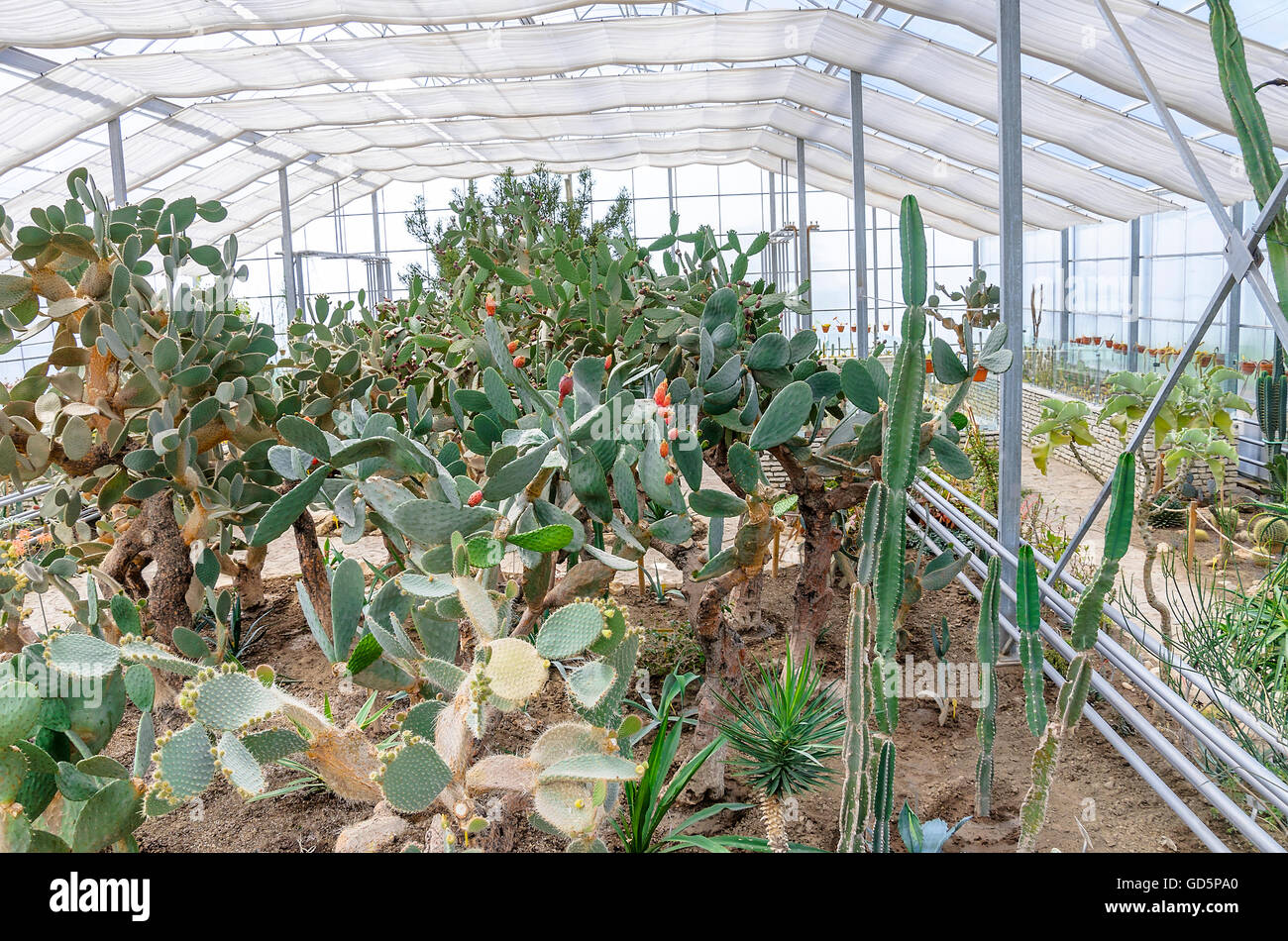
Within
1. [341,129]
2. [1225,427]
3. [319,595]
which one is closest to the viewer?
[319,595]

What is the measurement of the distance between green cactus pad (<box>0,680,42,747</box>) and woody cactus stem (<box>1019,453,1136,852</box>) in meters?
1.31

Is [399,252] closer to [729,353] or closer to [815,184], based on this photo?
[815,184]

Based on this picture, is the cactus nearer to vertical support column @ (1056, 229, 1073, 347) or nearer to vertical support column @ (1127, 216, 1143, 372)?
vertical support column @ (1127, 216, 1143, 372)

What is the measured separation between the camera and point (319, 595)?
2707 mm

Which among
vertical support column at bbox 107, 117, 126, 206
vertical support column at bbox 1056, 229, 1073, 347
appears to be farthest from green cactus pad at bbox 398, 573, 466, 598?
vertical support column at bbox 1056, 229, 1073, 347

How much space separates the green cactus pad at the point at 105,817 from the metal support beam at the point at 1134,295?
31.1 ft

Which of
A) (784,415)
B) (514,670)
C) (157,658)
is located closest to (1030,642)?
(784,415)

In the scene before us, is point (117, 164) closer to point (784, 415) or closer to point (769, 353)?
point (769, 353)

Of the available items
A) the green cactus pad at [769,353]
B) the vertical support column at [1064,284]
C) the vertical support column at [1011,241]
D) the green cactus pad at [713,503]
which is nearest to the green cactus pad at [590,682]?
the green cactus pad at [713,503]

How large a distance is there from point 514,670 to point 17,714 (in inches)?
21.3

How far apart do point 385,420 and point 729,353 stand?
36.9 inches
